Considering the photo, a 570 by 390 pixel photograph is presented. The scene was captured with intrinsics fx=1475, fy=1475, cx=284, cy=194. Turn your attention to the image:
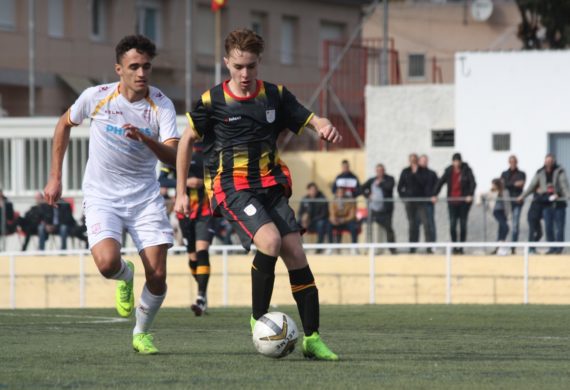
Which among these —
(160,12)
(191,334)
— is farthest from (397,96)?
(191,334)

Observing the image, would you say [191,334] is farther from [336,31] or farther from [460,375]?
[336,31]

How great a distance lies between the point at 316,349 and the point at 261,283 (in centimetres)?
61

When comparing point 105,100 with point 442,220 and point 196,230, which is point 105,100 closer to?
point 196,230

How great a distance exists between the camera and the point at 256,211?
998 cm

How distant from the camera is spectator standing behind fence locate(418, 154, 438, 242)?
2302cm

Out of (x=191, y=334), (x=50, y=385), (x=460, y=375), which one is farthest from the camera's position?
(x=191, y=334)

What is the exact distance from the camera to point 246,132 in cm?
1012

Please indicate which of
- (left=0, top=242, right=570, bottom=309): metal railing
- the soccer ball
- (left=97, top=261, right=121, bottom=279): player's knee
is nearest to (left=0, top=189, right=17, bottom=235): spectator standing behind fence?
(left=0, top=242, right=570, bottom=309): metal railing

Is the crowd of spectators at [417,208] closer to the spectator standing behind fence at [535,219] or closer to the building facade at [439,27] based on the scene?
the spectator standing behind fence at [535,219]

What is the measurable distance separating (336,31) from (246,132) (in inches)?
1637

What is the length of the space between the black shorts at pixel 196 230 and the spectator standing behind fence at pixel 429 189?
6.43 metres

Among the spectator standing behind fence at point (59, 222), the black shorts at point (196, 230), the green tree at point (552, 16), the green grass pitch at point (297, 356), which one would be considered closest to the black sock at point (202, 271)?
the black shorts at point (196, 230)

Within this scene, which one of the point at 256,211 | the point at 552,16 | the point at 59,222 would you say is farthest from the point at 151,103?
the point at 552,16

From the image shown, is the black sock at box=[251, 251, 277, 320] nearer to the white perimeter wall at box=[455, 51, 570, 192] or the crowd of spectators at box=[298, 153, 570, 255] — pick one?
the crowd of spectators at box=[298, 153, 570, 255]
